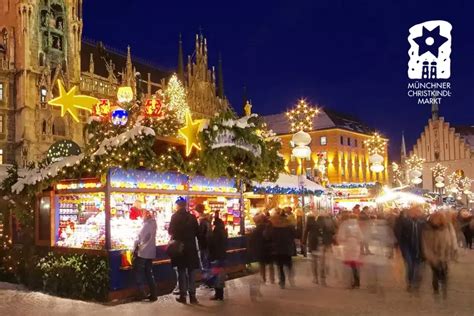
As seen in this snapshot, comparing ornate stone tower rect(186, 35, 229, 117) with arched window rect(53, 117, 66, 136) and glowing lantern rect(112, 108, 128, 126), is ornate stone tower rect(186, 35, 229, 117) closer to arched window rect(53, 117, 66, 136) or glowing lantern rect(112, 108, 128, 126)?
arched window rect(53, 117, 66, 136)

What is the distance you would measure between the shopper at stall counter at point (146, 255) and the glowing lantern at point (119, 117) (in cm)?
253

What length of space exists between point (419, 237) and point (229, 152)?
15.1 ft

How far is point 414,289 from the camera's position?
10.9m

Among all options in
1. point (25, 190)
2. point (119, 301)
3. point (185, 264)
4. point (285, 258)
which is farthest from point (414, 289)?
point (25, 190)

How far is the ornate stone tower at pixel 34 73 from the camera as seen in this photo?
4141 centimetres

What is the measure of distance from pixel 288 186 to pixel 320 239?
6390 mm

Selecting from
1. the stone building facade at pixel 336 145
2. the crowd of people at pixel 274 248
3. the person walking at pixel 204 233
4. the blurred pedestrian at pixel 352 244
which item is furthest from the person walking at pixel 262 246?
the stone building facade at pixel 336 145

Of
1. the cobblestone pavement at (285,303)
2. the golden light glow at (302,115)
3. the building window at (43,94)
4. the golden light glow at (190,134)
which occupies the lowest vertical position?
the cobblestone pavement at (285,303)

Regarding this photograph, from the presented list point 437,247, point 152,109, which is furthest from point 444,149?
point 152,109

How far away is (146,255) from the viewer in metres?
10.1

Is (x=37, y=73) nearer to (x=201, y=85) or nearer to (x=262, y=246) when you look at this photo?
(x=201, y=85)

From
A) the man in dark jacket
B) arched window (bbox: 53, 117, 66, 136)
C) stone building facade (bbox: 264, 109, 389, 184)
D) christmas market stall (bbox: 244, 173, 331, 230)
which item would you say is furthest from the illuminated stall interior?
stone building facade (bbox: 264, 109, 389, 184)

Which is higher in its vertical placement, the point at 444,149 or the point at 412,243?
the point at 444,149

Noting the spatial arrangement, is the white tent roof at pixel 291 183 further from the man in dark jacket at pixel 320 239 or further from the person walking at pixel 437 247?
the person walking at pixel 437 247
